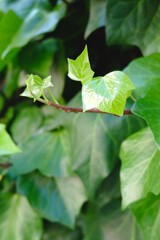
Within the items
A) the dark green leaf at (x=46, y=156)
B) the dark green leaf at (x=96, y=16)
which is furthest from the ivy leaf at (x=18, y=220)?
the dark green leaf at (x=96, y=16)

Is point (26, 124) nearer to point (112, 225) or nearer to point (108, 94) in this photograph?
point (112, 225)

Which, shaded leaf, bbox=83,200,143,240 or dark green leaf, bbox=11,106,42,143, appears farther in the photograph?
dark green leaf, bbox=11,106,42,143

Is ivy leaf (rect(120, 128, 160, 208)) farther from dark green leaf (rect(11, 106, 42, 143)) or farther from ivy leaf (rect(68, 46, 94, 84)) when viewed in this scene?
dark green leaf (rect(11, 106, 42, 143))

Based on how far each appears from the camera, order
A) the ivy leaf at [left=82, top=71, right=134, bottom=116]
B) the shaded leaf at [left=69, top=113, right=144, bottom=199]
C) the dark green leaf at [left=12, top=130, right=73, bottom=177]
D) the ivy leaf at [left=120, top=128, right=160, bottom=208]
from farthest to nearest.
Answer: the dark green leaf at [left=12, top=130, right=73, bottom=177], the shaded leaf at [left=69, top=113, right=144, bottom=199], the ivy leaf at [left=120, top=128, right=160, bottom=208], the ivy leaf at [left=82, top=71, right=134, bottom=116]

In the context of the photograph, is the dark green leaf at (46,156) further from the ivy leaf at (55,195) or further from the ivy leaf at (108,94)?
the ivy leaf at (108,94)

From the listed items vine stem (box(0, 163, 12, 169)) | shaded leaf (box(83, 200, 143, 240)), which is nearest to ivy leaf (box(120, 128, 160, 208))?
shaded leaf (box(83, 200, 143, 240))

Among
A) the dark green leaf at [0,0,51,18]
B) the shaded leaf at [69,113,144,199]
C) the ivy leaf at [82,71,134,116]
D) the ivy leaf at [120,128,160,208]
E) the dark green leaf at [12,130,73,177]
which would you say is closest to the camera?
the ivy leaf at [82,71,134,116]
